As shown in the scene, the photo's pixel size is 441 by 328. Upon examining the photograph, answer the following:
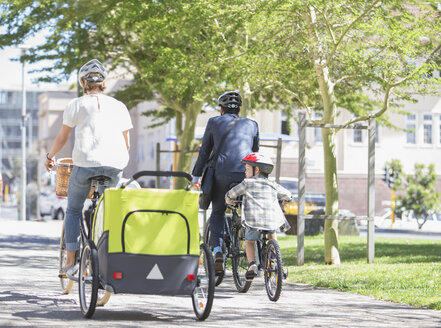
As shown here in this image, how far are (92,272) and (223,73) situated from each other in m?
12.1

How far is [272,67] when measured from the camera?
680 inches

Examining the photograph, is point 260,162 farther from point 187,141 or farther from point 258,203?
point 187,141

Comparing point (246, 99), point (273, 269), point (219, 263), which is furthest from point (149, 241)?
Result: point (246, 99)

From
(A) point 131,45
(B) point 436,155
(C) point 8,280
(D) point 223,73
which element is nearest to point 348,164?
(B) point 436,155

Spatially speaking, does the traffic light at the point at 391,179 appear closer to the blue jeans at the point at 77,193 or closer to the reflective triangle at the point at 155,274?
the blue jeans at the point at 77,193

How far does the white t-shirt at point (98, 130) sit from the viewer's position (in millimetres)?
8039

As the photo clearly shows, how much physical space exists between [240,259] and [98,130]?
8.23ft

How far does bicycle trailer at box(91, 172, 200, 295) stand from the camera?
23.9 ft

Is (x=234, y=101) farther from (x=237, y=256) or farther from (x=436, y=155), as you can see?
(x=436, y=155)

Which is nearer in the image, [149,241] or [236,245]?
[149,241]

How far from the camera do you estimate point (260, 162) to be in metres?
9.18

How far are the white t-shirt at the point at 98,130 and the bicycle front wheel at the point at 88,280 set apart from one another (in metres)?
0.77

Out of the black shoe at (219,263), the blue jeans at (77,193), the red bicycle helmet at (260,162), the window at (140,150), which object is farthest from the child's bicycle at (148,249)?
the window at (140,150)

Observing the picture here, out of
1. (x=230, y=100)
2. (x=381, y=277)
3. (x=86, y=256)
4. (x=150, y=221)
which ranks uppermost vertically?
(x=230, y=100)
